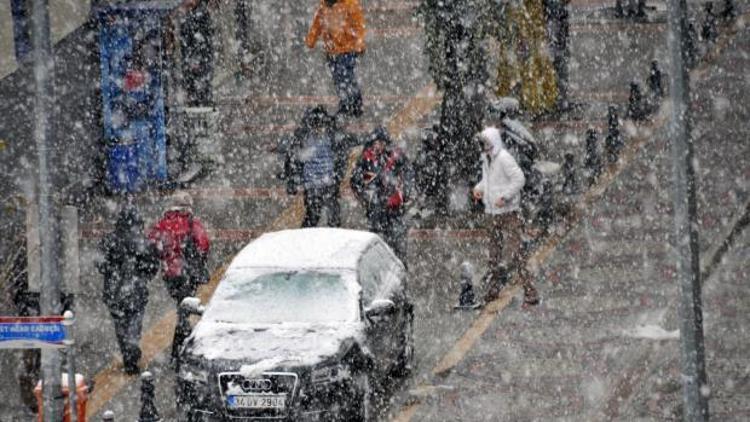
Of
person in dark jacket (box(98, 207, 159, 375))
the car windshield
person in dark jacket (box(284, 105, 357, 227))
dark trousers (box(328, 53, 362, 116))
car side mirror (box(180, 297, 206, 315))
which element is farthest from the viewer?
dark trousers (box(328, 53, 362, 116))

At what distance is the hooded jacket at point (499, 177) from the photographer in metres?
19.5

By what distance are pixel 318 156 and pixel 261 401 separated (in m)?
5.67

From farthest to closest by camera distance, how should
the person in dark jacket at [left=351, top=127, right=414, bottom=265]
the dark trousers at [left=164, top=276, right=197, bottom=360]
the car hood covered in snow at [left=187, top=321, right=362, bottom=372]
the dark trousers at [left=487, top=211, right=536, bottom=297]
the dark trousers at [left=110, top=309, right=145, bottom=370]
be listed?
the person in dark jacket at [left=351, top=127, right=414, bottom=265] < the dark trousers at [left=487, top=211, right=536, bottom=297] < the dark trousers at [left=110, top=309, right=145, bottom=370] < the dark trousers at [left=164, top=276, right=197, bottom=360] < the car hood covered in snow at [left=187, top=321, right=362, bottom=372]

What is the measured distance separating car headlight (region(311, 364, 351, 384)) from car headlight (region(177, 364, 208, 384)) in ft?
3.06

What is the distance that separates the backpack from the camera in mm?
18297

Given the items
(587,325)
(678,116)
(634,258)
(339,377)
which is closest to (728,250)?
(634,258)

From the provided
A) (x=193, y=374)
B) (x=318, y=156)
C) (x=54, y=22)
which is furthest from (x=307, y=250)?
(x=54, y=22)

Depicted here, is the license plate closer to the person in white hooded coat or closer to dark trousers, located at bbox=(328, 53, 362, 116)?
the person in white hooded coat

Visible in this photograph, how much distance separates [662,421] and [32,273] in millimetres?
5648

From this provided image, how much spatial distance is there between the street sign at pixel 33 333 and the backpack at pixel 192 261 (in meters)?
4.72

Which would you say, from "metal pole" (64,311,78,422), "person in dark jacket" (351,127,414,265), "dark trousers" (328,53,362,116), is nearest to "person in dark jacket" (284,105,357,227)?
"person in dark jacket" (351,127,414,265)

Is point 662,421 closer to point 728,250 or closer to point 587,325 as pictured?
point 587,325

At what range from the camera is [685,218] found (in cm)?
1317

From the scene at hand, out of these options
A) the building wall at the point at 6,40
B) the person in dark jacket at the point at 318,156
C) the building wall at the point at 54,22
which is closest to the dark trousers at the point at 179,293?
the person in dark jacket at the point at 318,156
